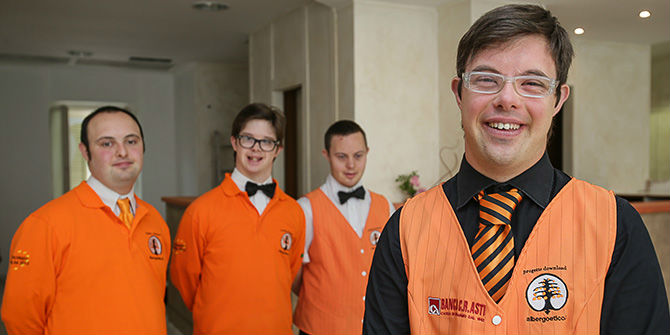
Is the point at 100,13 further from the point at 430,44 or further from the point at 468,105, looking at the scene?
the point at 468,105

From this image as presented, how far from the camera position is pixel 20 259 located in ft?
6.04

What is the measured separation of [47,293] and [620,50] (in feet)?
23.3

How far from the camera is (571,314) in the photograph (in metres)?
1.00

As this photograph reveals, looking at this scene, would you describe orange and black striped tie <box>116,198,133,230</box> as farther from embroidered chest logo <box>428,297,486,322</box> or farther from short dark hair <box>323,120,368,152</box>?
embroidered chest logo <box>428,297,486,322</box>

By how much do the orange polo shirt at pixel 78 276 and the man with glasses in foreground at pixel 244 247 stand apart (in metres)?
0.34

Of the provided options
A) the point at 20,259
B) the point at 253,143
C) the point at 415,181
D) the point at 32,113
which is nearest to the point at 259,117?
the point at 253,143

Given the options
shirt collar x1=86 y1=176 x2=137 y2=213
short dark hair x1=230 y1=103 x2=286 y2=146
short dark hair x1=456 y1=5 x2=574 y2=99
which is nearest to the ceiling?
short dark hair x1=230 y1=103 x2=286 y2=146

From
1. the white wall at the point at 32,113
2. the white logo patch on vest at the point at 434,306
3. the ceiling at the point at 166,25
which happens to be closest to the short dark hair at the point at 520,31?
the white logo patch on vest at the point at 434,306

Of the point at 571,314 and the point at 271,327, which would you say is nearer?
the point at 571,314

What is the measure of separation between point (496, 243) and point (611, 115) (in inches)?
269

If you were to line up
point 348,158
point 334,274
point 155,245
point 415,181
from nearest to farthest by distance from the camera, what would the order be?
point 155,245 → point 334,274 → point 348,158 → point 415,181

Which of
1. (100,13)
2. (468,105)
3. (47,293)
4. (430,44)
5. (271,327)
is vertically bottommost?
(271,327)

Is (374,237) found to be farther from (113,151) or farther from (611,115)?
(611,115)

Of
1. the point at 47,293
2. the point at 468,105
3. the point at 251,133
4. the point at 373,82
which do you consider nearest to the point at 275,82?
the point at 373,82
